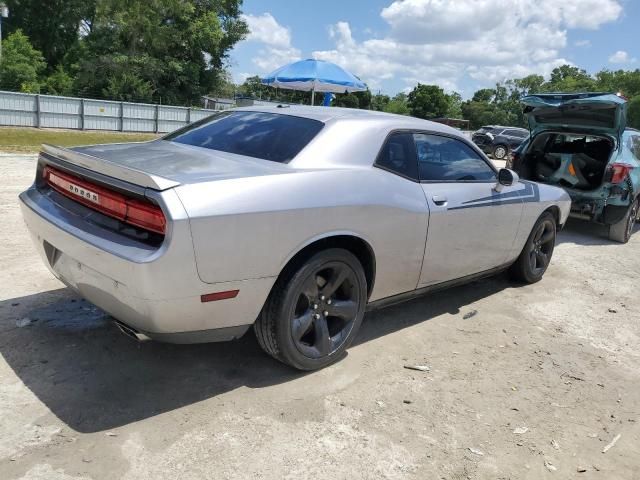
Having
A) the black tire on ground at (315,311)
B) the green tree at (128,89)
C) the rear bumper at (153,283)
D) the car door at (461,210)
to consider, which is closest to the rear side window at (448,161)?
the car door at (461,210)

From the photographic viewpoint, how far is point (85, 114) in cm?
2103

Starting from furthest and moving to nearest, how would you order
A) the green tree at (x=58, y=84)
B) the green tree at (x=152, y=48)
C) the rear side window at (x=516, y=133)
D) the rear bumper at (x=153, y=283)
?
the green tree at (x=58, y=84) < the green tree at (x=152, y=48) < the rear side window at (x=516, y=133) < the rear bumper at (x=153, y=283)

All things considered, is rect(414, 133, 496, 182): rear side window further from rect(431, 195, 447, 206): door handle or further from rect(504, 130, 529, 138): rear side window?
rect(504, 130, 529, 138): rear side window

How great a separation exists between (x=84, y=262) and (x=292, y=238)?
108 cm

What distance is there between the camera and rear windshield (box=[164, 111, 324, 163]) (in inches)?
133

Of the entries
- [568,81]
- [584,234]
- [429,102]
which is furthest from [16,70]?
[568,81]

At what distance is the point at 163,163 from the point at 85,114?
20.3m

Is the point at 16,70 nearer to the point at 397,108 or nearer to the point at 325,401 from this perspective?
the point at 325,401

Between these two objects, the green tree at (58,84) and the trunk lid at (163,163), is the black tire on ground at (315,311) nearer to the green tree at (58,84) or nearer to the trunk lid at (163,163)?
the trunk lid at (163,163)

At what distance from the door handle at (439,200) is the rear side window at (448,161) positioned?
14 cm

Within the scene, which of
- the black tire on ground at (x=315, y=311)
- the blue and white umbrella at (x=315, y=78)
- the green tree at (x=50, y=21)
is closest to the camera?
the black tire on ground at (x=315, y=311)

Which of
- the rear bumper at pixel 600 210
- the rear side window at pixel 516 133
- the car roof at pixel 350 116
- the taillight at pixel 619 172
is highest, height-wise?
the rear side window at pixel 516 133

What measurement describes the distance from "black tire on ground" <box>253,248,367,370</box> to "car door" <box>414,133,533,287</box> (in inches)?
27.6

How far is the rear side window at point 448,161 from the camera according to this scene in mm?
3898
